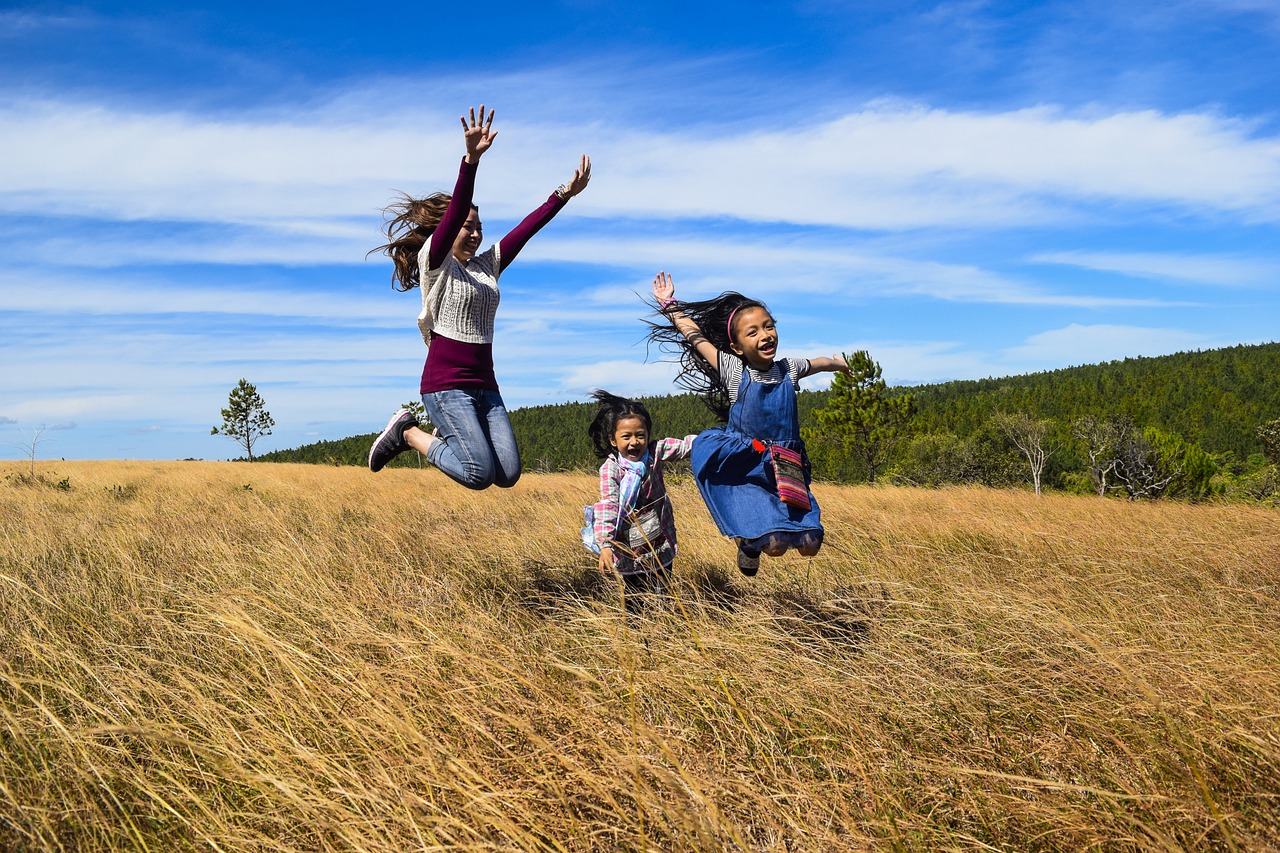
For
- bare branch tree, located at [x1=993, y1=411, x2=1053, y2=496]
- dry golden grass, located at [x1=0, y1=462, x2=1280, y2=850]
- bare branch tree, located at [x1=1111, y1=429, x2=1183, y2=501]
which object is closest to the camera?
dry golden grass, located at [x1=0, y1=462, x2=1280, y2=850]

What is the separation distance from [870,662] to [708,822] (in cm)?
140

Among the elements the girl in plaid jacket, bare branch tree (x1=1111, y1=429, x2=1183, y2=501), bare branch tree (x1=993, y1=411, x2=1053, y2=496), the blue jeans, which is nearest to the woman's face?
the blue jeans

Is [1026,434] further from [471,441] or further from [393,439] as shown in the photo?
[471,441]

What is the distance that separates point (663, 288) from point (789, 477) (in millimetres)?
1500

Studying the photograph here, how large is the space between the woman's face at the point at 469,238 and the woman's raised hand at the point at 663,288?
1096 millimetres

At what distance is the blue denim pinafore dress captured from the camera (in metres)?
4.05

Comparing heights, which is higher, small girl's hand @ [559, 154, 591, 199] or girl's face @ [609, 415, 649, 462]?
small girl's hand @ [559, 154, 591, 199]

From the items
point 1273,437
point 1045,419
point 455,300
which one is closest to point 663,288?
point 455,300

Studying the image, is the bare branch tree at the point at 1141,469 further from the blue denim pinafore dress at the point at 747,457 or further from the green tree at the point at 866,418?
the blue denim pinafore dress at the point at 747,457

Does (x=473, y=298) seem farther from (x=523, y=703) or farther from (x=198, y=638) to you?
(x=523, y=703)

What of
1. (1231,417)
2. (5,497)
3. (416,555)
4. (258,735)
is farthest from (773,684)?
(1231,417)

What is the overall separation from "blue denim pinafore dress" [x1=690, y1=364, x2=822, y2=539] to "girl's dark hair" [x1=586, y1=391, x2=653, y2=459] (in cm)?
40

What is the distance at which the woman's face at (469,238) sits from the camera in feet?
15.0

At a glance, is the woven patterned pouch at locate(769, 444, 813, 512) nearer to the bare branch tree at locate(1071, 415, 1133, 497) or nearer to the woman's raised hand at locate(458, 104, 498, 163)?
the woman's raised hand at locate(458, 104, 498, 163)
